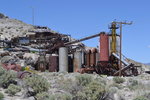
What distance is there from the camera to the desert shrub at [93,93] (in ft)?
54.3

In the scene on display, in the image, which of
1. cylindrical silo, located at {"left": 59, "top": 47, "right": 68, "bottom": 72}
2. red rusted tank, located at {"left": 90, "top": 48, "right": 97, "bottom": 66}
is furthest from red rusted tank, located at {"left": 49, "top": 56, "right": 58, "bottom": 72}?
red rusted tank, located at {"left": 90, "top": 48, "right": 97, "bottom": 66}

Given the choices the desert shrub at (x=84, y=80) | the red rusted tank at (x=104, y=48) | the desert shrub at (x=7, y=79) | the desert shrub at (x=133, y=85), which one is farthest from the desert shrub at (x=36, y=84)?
the red rusted tank at (x=104, y=48)

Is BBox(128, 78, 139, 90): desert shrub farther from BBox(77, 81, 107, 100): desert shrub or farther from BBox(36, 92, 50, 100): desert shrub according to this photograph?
BBox(36, 92, 50, 100): desert shrub

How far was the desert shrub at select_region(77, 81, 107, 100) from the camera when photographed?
16547 millimetres

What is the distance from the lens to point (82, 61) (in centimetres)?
4416

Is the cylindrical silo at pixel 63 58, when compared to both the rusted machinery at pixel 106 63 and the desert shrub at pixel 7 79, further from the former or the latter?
the desert shrub at pixel 7 79

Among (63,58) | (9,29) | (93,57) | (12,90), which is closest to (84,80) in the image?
(12,90)

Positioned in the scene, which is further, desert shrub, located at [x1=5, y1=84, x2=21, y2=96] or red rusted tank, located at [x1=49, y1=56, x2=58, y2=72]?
red rusted tank, located at [x1=49, y1=56, x2=58, y2=72]

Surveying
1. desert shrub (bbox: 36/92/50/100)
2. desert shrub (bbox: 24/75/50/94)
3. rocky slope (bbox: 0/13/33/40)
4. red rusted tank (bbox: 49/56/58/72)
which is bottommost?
desert shrub (bbox: 36/92/50/100)

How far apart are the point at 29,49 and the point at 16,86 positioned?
31.9 m

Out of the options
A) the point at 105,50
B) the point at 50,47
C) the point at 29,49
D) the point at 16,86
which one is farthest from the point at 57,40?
the point at 16,86

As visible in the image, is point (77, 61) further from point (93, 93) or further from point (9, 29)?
point (9, 29)

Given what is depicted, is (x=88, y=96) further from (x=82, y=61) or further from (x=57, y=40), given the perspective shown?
(x=57, y=40)

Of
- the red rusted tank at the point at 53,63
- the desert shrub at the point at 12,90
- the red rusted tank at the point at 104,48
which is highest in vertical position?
the red rusted tank at the point at 104,48
